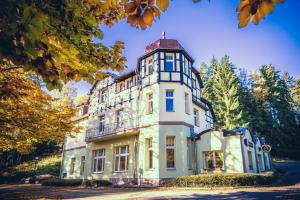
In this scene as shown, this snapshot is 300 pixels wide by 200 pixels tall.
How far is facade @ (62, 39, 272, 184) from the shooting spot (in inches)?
600

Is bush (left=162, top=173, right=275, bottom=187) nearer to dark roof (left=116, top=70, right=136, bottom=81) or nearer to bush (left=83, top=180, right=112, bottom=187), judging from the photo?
bush (left=83, top=180, right=112, bottom=187)

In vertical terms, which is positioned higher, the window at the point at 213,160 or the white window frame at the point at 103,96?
the white window frame at the point at 103,96

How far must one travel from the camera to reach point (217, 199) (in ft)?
26.8

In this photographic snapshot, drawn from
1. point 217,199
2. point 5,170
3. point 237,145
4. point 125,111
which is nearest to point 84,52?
point 217,199

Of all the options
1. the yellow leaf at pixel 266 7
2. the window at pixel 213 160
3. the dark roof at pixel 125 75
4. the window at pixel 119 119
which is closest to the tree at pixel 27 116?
the yellow leaf at pixel 266 7

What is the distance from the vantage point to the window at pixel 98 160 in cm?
1993

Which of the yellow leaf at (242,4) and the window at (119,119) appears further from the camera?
the window at (119,119)

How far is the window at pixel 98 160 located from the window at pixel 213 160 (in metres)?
9.40

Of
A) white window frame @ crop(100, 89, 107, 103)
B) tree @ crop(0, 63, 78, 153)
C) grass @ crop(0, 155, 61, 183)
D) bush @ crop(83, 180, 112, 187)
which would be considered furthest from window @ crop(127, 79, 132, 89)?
grass @ crop(0, 155, 61, 183)

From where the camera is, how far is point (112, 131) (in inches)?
750

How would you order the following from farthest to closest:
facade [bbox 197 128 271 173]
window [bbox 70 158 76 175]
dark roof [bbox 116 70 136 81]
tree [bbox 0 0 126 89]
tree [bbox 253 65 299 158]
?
tree [bbox 253 65 299 158]
window [bbox 70 158 76 175]
dark roof [bbox 116 70 136 81]
facade [bbox 197 128 271 173]
tree [bbox 0 0 126 89]

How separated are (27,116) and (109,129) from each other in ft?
36.6

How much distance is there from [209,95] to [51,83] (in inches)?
1652

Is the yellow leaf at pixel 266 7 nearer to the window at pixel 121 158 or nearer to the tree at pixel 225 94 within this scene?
the window at pixel 121 158
